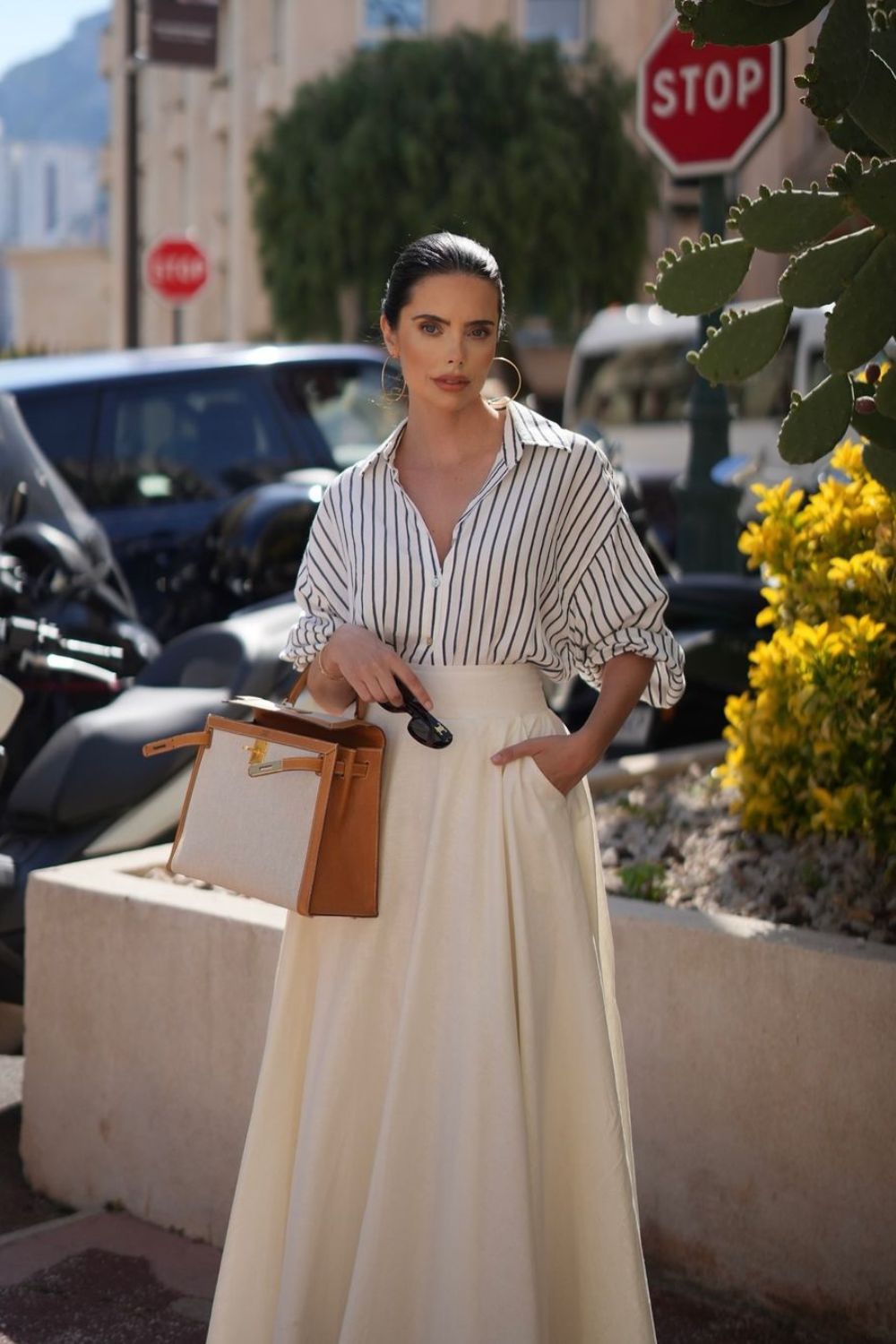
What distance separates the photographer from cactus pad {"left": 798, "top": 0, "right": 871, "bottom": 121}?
2.77 m

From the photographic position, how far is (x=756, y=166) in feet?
115

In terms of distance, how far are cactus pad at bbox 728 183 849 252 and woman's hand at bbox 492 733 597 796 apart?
0.84m

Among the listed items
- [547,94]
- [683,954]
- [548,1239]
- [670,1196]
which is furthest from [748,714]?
[547,94]

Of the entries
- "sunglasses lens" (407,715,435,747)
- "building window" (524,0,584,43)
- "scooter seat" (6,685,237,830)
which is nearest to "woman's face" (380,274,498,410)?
"sunglasses lens" (407,715,435,747)

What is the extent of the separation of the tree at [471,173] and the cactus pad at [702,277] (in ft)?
92.6

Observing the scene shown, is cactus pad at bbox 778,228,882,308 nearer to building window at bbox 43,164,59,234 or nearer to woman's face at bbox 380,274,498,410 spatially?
woman's face at bbox 380,274,498,410

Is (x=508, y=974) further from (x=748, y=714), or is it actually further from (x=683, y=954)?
(x=748, y=714)

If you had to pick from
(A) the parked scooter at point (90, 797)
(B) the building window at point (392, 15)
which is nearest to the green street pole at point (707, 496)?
(A) the parked scooter at point (90, 797)

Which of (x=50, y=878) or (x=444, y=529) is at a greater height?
(x=444, y=529)

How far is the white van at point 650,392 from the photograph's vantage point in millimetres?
18547

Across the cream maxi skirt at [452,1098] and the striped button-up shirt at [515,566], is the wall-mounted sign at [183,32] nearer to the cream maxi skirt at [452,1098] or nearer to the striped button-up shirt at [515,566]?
the striped button-up shirt at [515,566]

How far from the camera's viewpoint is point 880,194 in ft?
9.41

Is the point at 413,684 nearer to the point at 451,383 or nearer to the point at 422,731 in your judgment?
the point at 422,731

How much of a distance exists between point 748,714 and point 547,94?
29.3 m
